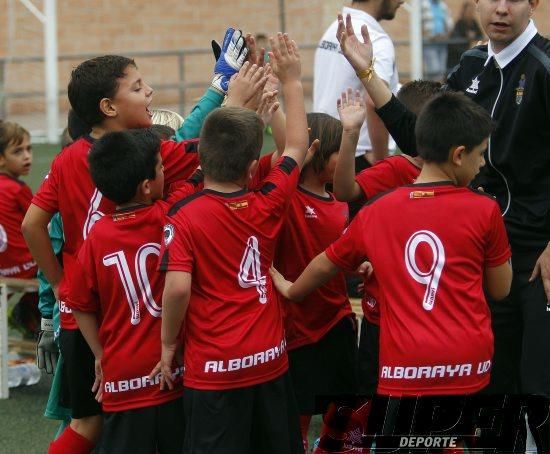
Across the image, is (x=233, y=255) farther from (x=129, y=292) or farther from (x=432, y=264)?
(x=432, y=264)

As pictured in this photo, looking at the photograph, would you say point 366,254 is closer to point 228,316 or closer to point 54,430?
point 228,316

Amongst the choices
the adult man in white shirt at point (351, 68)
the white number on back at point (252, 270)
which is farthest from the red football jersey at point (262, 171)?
the adult man in white shirt at point (351, 68)

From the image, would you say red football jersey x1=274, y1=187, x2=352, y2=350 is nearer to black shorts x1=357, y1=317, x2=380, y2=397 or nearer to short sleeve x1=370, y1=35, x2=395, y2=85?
black shorts x1=357, y1=317, x2=380, y2=397

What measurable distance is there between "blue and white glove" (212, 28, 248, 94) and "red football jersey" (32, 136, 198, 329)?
0.27m

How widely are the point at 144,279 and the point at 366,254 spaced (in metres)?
0.79

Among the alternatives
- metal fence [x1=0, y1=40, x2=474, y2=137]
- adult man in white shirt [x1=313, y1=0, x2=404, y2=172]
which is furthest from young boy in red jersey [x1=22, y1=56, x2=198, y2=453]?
metal fence [x1=0, y1=40, x2=474, y2=137]

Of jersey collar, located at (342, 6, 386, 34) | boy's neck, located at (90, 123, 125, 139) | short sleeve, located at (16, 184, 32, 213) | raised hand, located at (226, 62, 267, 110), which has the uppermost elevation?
jersey collar, located at (342, 6, 386, 34)

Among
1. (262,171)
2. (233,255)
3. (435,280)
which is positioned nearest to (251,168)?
(233,255)

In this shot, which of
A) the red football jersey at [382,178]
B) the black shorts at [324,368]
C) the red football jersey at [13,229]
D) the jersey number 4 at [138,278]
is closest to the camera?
the jersey number 4 at [138,278]

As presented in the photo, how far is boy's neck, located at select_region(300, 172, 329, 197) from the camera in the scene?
15.9 feet

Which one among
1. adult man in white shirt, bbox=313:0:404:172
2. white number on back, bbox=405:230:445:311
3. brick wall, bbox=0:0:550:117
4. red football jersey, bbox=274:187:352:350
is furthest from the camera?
brick wall, bbox=0:0:550:117

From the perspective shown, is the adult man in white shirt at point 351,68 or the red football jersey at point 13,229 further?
the red football jersey at point 13,229

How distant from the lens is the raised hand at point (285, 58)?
4383 mm

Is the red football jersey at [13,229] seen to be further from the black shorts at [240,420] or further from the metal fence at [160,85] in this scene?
the metal fence at [160,85]
